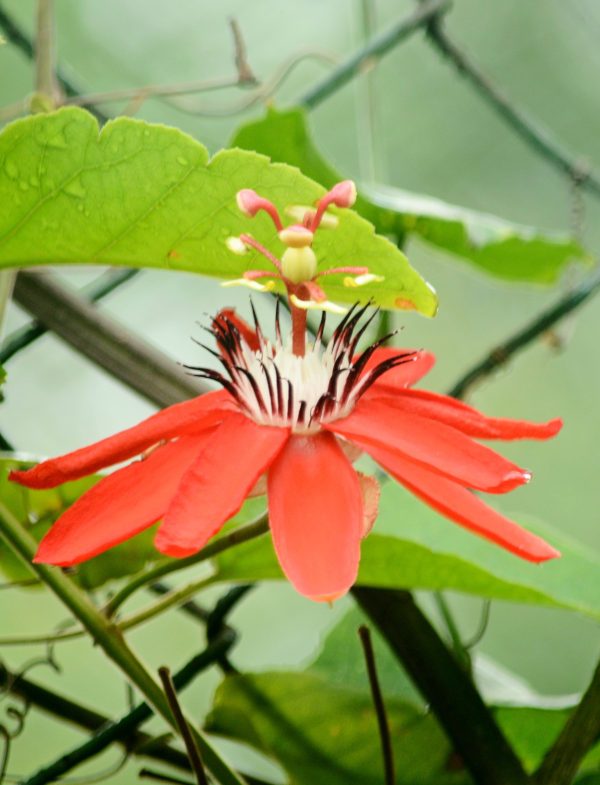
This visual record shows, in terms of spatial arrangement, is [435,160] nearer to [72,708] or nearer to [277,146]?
[277,146]

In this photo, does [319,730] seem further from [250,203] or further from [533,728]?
[250,203]

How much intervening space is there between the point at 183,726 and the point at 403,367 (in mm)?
208

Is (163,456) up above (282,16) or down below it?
below

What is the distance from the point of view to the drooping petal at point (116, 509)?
0.36 metres

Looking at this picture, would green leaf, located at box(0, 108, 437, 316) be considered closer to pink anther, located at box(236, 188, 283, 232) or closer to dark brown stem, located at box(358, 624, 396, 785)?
pink anther, located at box(236, 188, 283, 232)

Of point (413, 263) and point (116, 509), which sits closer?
point (116, 509)

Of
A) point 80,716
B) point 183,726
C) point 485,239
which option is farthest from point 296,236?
point 485,239

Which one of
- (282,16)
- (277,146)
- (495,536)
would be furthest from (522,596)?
(282,16)

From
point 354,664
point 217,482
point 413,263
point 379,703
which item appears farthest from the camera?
point 413,263

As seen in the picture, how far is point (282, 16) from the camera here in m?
1.96

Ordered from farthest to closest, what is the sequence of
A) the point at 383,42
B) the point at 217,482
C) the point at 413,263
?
the point at 413,263
the point at 383,42
the point at 217,482

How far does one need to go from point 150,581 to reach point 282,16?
172 cm

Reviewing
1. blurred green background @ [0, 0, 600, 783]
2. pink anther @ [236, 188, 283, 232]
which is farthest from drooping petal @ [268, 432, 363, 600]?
blurred green background @ [0, 0, 600, 783]

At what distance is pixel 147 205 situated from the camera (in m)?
0.45
